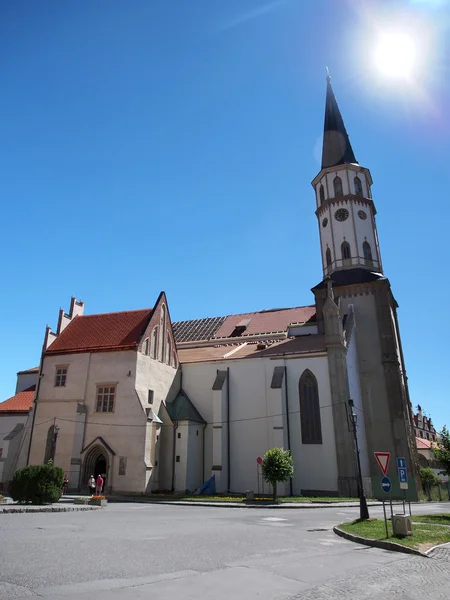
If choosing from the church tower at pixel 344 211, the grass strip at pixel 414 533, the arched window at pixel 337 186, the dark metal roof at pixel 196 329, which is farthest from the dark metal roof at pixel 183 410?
the arched window at pixel 337 186

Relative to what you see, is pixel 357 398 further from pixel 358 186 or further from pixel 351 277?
pixel 358 186

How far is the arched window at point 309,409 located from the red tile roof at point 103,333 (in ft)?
43.0

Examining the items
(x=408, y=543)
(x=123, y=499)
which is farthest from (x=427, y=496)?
(x=408, y=543)

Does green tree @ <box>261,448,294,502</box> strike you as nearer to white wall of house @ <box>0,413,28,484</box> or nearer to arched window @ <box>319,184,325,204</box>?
white wall of house @ <box>0,413,28,484</box>

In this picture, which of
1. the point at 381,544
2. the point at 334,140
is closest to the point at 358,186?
the point at 334,140

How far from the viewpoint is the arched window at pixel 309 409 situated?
31.9 metres

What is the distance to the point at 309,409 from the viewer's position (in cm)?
3259

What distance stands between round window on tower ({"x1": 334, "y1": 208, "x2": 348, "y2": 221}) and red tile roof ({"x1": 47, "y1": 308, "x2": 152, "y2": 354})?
22.1 meters

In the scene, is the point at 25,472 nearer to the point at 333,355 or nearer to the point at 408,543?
the point at 408,543

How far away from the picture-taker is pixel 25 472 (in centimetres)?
1952

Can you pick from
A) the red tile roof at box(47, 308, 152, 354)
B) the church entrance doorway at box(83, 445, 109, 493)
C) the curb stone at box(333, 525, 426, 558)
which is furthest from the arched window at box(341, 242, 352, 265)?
the curb stone at box(333, 525, 426, 558)

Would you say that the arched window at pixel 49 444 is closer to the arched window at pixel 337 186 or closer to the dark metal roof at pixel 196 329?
the dark metal roof at pixel 196 329

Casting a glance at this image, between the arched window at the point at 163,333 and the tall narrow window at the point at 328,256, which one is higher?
the tall narrow window at the point at 328,256

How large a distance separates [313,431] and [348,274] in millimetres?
16698
